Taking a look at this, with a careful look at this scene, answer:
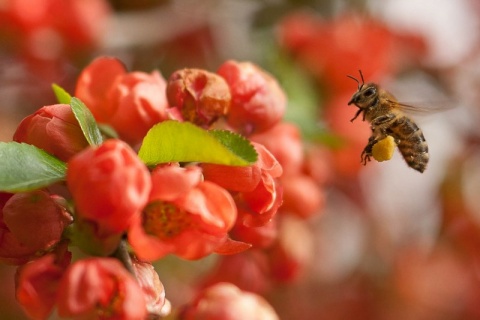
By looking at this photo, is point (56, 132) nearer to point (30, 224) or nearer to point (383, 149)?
point (30, 224)

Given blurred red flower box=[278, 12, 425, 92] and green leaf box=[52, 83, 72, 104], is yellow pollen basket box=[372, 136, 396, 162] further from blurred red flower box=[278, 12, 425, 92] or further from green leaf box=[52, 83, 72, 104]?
blurred red flower box=[278, 12, 425, 92]

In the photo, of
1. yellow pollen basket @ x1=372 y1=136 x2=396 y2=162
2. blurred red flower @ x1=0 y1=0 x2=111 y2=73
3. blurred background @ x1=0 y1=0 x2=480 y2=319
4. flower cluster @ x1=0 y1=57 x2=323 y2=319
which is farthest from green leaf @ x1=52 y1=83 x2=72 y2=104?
blurred red flower @ x1=0 y1=0 x2=111 y2=73

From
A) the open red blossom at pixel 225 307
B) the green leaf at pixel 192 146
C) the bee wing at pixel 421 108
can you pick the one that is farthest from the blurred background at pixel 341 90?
the green leaf at pixel 192 146

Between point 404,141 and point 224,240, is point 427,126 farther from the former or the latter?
point 224,240

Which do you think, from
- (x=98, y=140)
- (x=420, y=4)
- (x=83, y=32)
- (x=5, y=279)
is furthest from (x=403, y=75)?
(x=98, y=140)

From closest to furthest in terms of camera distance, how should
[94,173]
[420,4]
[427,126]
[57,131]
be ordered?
[94,173] < [57,131] < [427,126] < [420,4]

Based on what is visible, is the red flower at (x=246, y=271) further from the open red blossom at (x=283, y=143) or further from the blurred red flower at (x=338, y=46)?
the blurred red flower at (x=338, y=46)

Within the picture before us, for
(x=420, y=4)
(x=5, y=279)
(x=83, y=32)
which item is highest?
(x=420, y=4)
